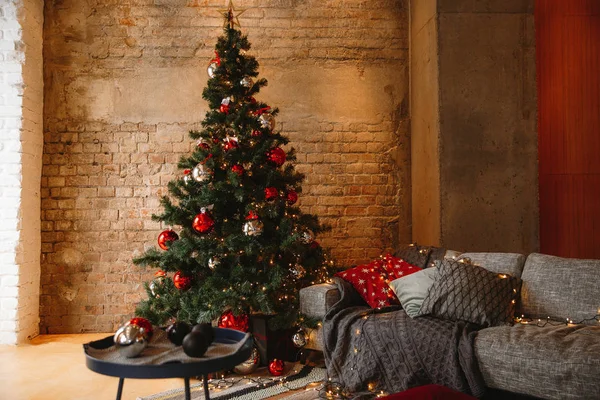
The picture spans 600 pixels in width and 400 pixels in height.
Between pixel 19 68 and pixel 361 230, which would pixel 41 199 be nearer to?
pixel 19 68

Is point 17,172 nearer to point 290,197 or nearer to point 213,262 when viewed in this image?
point 213,262

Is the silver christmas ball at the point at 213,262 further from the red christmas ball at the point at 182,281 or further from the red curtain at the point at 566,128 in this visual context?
the red curtain at the point at 566,128

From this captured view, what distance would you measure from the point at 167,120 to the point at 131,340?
3.10 metres

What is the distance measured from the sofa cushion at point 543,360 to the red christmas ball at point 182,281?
1.95 m

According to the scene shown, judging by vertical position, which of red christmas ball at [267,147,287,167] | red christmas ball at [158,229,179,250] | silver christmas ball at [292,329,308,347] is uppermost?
red christmas ball at [267,147,287,167]

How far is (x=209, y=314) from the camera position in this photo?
11.0 ft

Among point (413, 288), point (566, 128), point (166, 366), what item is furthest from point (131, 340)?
point (566, 128)

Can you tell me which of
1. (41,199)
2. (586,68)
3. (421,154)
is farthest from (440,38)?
(41,199)

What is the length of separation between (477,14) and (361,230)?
2.04 meters

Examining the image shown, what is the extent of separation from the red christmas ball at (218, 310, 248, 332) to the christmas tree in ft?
0.10

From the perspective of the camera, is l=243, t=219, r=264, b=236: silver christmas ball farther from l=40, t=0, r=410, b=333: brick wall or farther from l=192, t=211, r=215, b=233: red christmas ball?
l=40, t=0, r=410, b=333: brick wall

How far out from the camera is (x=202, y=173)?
11.7ft

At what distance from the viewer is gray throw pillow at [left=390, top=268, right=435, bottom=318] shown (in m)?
3.03

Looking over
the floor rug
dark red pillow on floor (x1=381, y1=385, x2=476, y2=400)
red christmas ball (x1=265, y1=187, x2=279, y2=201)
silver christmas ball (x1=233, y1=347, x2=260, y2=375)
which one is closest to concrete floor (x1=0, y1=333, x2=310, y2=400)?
the floor rug
